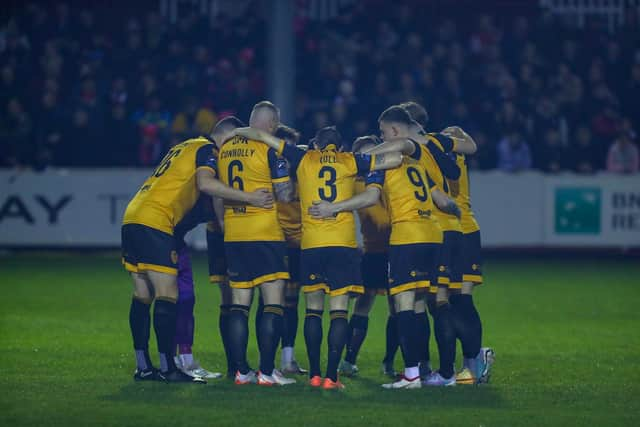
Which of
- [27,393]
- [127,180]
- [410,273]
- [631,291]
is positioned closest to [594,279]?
[631,291]

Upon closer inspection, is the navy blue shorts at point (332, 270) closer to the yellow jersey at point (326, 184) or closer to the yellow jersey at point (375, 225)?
the yellow jersey at point (326, 184)

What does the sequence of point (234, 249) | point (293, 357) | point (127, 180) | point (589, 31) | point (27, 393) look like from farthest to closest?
point (589, 31)
point (127, 180)
point (293, 357)
point (234, 249)
point (27, 393)

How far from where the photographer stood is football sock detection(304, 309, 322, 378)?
9.32 meters

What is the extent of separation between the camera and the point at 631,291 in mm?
16156

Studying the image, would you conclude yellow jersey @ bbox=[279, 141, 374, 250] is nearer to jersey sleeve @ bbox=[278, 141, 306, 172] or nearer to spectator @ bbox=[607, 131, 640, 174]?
jersey sleeve @ bbox=[278, 141, 306, 172]

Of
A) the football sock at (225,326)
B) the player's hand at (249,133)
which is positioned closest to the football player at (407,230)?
the player's hand at (249,133)

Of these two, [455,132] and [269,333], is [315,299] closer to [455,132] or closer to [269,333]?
[269,333]

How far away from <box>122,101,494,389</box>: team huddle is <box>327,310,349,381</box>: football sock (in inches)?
0.4

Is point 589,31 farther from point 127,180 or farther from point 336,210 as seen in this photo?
point 336,210

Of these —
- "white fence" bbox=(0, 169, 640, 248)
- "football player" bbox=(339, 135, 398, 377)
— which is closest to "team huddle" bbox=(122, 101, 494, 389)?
"football player" bbox=(339, 135, 398, 377)

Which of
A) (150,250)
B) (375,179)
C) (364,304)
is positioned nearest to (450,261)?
(364,304)

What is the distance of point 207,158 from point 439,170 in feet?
6.34

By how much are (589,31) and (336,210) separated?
15.9 metres

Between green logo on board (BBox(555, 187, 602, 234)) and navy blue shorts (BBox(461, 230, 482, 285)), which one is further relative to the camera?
green logo on board (BBox(555, 187, 602, 234))
